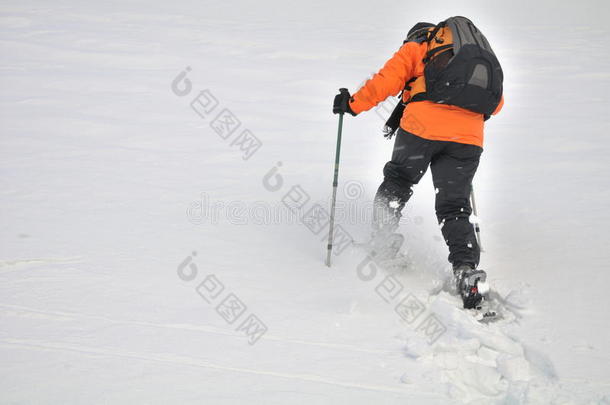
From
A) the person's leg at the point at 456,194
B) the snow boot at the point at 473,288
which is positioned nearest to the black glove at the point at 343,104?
the person's leg at the point at 456,194

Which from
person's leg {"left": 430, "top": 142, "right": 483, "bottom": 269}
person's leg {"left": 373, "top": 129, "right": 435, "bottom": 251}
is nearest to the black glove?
person's leg {"left": 373, "top": 129, "right": 435, "bottom": 251}

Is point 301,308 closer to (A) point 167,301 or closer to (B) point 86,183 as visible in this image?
(A) point 167,301

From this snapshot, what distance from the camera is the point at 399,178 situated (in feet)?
12.0

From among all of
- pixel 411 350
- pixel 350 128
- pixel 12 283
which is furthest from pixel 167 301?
pixel 350 128

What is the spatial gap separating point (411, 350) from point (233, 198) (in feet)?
7.70

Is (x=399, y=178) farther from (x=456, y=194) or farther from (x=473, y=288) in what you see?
(x=473, y=288)

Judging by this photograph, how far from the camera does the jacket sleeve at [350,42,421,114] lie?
130 inches

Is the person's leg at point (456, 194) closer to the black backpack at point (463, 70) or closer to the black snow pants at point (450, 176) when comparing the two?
the black snow pants at point (450, 176)

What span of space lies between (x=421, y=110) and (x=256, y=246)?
1.48 meters

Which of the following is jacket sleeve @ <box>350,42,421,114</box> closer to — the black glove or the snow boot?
the black glove

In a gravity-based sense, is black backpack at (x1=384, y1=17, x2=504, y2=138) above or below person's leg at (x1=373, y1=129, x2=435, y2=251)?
above

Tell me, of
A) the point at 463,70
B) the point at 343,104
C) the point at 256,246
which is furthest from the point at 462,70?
the point at 256,246

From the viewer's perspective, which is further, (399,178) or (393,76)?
(399,178)

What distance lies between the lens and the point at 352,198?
481 cm
